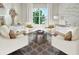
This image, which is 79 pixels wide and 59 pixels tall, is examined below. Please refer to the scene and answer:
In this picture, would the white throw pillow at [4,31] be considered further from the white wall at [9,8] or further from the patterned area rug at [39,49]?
the patterned area rug at [39,49]

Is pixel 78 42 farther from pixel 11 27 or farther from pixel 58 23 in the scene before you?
pixel 11 27

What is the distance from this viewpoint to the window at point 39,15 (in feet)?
6.53

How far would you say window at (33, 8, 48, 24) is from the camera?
1990mm

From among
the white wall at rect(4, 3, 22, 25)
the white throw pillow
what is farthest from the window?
the white throw pillow

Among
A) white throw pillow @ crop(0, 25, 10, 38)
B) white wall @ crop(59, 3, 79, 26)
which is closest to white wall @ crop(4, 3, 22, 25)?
white throw pillow @ crop(0, 25, 10, 38)

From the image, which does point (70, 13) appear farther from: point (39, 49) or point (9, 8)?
point (9, 8)

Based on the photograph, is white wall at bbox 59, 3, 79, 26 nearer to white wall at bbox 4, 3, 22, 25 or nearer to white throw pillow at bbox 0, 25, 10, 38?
white wall at bbox 4, 3, 22, 25

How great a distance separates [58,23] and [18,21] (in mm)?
416

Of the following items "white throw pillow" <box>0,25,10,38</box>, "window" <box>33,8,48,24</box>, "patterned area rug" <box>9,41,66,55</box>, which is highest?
"window" <box>33,8,48,24</box>

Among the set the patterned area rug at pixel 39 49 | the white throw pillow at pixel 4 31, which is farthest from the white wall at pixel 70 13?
the white throw pillow at pixel 4 31

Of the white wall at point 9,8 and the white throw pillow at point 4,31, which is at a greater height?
the white wall at point 9,8

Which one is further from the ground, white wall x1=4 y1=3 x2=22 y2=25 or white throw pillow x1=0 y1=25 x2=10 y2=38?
white wall x1=4 y1=3 x2=22 y2=25

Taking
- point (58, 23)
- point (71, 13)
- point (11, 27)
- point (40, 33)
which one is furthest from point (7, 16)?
point (71, 13)

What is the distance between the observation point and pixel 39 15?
200 cm
